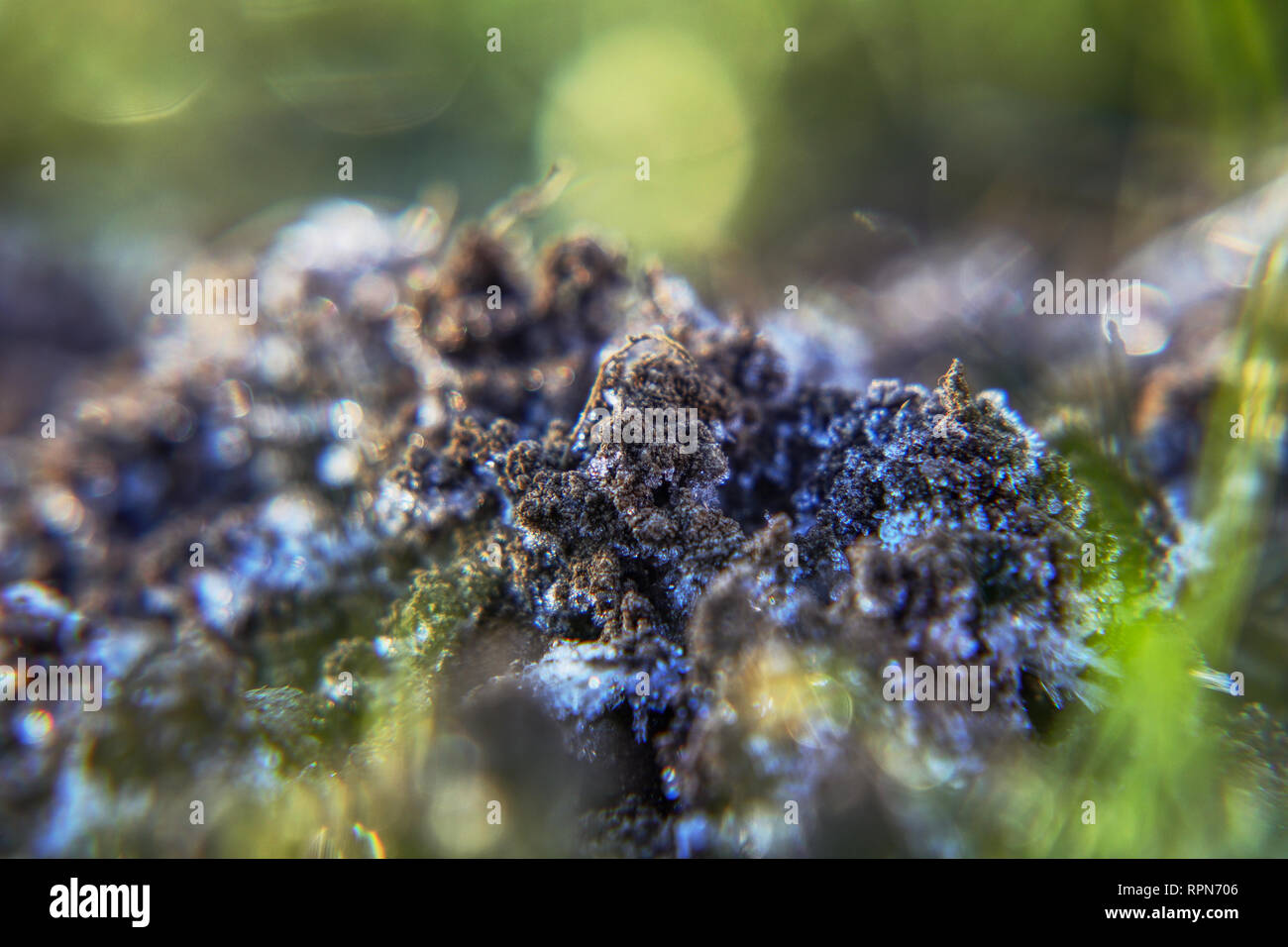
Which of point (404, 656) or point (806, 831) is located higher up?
point (404, 656)

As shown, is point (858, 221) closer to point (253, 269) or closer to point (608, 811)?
point (253, 269)

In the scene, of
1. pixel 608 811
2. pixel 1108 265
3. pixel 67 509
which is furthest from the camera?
pixel 1108 265

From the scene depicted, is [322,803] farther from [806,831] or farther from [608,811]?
[806,831]

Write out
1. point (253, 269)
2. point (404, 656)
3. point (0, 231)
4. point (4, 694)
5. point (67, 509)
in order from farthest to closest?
point (0, 231)
point (253, 269)
point (67, 509)
point (4, 694)
point (404, 656)

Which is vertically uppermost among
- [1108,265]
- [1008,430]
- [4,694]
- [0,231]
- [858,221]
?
[0,231]

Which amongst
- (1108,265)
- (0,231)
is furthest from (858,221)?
(0,231)

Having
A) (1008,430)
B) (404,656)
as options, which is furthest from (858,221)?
(404,656)

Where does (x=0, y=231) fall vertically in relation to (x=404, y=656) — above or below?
above

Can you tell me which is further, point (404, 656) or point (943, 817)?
point (404, 656)

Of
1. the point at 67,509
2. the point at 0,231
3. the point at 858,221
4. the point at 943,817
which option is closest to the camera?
the point at 943,817
